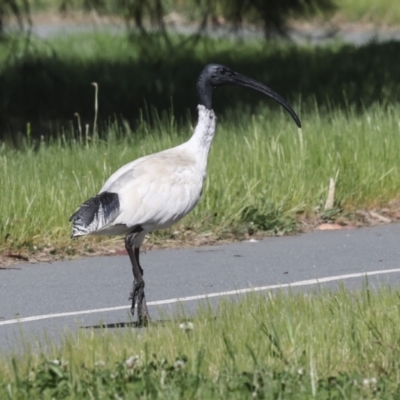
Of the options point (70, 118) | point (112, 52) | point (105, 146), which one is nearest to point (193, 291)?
point (105, 146)

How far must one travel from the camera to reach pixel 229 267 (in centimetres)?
931

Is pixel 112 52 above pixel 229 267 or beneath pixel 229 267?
beneath

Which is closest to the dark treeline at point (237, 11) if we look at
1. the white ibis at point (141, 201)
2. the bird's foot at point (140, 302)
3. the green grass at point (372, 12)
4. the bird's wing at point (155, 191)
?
the white ibis at point (141, 201)

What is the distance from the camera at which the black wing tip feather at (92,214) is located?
7.31 m

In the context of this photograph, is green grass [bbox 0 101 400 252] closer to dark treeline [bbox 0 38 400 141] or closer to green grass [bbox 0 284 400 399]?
green grass [bbox 0 284 400 399]

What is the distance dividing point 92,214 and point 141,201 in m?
0.40

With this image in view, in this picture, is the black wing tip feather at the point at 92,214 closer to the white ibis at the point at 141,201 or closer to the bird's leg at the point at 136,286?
the white ibis at the point at 141,201

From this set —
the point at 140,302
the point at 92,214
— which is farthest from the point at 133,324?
the point at 92,214

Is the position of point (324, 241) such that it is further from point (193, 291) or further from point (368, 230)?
point (193, 291)

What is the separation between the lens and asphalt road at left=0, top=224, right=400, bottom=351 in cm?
804

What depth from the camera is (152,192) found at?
7.69m

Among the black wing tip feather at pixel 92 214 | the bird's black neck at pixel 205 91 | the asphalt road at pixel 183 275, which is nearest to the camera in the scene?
the black wing tip feather at pixel 92 214

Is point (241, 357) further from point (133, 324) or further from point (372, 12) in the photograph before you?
point (372, 12)

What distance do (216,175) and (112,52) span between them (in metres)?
11.8
